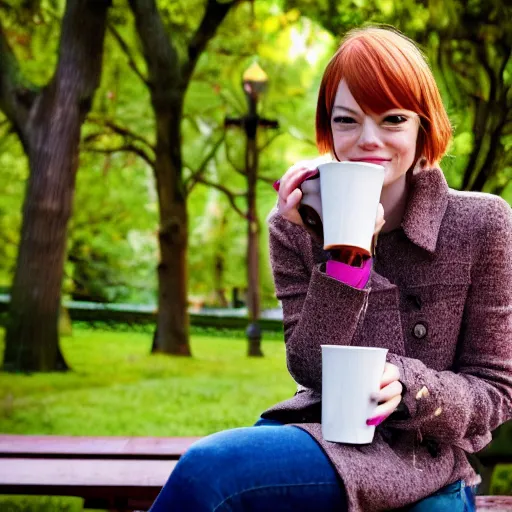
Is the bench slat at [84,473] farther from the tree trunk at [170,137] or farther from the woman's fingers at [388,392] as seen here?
the tree trunk at [170,137]

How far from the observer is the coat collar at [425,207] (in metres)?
1.36

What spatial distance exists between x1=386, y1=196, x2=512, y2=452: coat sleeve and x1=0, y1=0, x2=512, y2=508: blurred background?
3.18m

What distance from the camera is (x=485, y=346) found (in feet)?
4.38

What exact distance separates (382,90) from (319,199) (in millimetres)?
228

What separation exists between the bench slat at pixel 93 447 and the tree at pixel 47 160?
1.81m

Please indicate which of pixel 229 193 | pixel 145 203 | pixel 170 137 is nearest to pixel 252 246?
pixel 229 193

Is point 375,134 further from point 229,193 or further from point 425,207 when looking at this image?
point 229,193

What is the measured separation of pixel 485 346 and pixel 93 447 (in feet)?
5.53

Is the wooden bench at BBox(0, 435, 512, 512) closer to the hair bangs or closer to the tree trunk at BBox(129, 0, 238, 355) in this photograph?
the hair bangs

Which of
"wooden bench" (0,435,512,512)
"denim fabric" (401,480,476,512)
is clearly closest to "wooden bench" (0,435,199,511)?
"wooden bench" (0,435,512,512)

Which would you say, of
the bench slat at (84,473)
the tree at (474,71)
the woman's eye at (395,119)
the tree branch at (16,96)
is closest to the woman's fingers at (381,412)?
the woman's eye at (395,119)

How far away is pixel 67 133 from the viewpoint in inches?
183

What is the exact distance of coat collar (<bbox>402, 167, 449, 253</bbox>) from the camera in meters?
1.36

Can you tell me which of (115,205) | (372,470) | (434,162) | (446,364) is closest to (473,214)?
(434,162)
